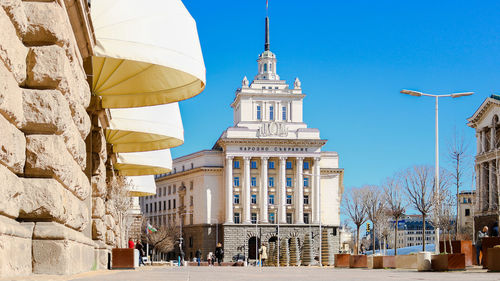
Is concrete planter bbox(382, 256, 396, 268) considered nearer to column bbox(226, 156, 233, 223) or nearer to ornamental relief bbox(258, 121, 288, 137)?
column bbox(226, 156, 233, 223)

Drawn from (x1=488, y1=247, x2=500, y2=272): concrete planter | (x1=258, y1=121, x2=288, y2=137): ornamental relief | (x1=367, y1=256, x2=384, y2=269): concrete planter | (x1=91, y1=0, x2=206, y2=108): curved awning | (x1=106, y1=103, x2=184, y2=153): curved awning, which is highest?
(x1=258, y1=121, x2=288, y2=137): ornamental relief

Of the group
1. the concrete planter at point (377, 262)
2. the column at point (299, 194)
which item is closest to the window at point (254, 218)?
the column at point (299, 194)

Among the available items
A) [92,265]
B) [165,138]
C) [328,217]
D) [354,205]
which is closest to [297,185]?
[328,217]

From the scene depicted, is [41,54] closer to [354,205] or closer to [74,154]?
[74,154]

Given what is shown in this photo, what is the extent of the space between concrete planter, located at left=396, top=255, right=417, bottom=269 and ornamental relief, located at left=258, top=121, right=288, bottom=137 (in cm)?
9488

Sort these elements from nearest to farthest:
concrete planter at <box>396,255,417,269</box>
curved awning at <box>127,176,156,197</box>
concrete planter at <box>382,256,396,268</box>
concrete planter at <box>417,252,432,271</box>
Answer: concrete planter at <box>417,252,432,271</box> → concrete planter at <box>396,255,417,269</box> → concrete planter at <box>382,256,396,268</box> → curved awning at <box>127,176,156,197</box>

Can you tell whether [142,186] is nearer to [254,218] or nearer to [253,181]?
[254,218]

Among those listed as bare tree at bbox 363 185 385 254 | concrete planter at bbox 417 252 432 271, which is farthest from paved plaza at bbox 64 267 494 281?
bare tree at bbox 363 185 385 254

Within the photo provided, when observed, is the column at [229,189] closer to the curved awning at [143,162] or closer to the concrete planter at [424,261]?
the curved awning at [143,162]

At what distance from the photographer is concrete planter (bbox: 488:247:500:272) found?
72.3 ft

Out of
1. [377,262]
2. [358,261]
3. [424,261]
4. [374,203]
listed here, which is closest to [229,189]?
[374,203]

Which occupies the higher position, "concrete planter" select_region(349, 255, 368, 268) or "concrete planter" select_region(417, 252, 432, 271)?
"concrete planter" select_region(417, 252, 432, 271)

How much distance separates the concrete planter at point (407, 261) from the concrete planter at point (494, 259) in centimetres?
1016

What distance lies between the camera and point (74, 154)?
1166 centimetres
